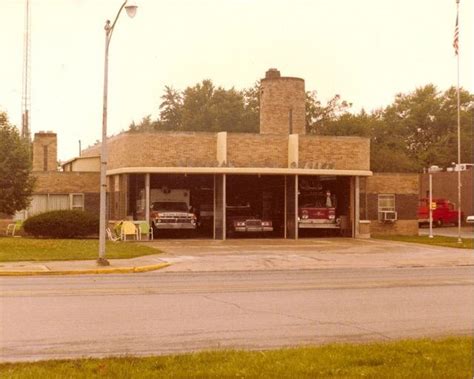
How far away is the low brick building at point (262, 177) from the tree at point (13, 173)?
3628 mm

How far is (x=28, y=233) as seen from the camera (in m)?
39.1

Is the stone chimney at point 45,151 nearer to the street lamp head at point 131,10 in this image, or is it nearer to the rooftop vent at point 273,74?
the rooftop vent at point 273,74

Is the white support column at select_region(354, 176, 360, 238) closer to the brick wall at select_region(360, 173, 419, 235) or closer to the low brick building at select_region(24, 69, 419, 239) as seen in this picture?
the low brick building at select_region(24, 69, 419, 239)

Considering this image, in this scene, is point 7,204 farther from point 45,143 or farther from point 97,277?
point 97,277

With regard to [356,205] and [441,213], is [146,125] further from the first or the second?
Answer: [356,205]

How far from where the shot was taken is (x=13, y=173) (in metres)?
39.1

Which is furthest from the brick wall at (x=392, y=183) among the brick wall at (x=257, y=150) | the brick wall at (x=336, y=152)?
the brick wall at (x=257, y=150)

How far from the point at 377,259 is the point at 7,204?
20.0 meters

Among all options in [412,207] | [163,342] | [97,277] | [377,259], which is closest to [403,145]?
[412,207]

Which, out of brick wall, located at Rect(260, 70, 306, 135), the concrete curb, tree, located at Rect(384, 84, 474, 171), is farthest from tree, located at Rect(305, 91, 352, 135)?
the concrete curb

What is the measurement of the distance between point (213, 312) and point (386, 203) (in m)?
32.3

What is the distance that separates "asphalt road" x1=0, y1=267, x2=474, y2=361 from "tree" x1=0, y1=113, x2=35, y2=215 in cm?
1984

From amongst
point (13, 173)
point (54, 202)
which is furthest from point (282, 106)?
point (13, 173)

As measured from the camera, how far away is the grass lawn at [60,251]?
25344 mm
